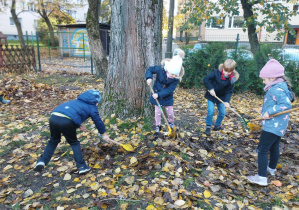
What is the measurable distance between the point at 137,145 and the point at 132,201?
48.3 inches

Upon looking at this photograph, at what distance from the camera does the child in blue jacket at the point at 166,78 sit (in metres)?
3.64

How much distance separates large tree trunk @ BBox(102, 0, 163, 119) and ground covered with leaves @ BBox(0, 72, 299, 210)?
31 centimetres

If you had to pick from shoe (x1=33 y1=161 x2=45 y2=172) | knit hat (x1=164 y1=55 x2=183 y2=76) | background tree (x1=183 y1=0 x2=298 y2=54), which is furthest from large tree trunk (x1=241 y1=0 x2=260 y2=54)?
shoe (x1=33 y1=161 x2=45 y2=172)

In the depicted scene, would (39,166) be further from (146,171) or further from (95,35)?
(95,35)

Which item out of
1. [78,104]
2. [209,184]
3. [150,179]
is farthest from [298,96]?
[78,104]

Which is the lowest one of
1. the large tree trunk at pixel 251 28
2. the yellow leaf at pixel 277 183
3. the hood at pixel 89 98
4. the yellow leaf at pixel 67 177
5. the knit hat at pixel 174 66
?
the yellow leaf at pixel 277 183

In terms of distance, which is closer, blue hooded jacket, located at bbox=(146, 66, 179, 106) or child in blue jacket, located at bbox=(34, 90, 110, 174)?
child in blue jacket, located at bbox=(34, 90, 110, 174)

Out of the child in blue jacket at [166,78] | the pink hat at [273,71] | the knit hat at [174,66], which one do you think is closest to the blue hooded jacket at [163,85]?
the child in blue jacket at [166,78]

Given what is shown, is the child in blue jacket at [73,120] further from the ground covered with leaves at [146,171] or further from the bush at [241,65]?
the bush at [241,65]

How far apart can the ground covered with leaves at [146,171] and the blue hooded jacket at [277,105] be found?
0.76 m

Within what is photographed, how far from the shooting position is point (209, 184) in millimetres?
2900

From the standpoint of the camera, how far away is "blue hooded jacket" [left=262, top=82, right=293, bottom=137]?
271cm

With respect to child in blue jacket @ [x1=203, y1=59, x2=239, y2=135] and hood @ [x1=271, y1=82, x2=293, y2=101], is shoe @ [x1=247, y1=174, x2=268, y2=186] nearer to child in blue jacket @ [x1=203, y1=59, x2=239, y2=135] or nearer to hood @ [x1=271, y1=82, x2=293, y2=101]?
hood @ [x1=271, y1=82, x2=293, y2=101]

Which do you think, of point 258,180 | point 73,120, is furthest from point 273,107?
point 73,120
